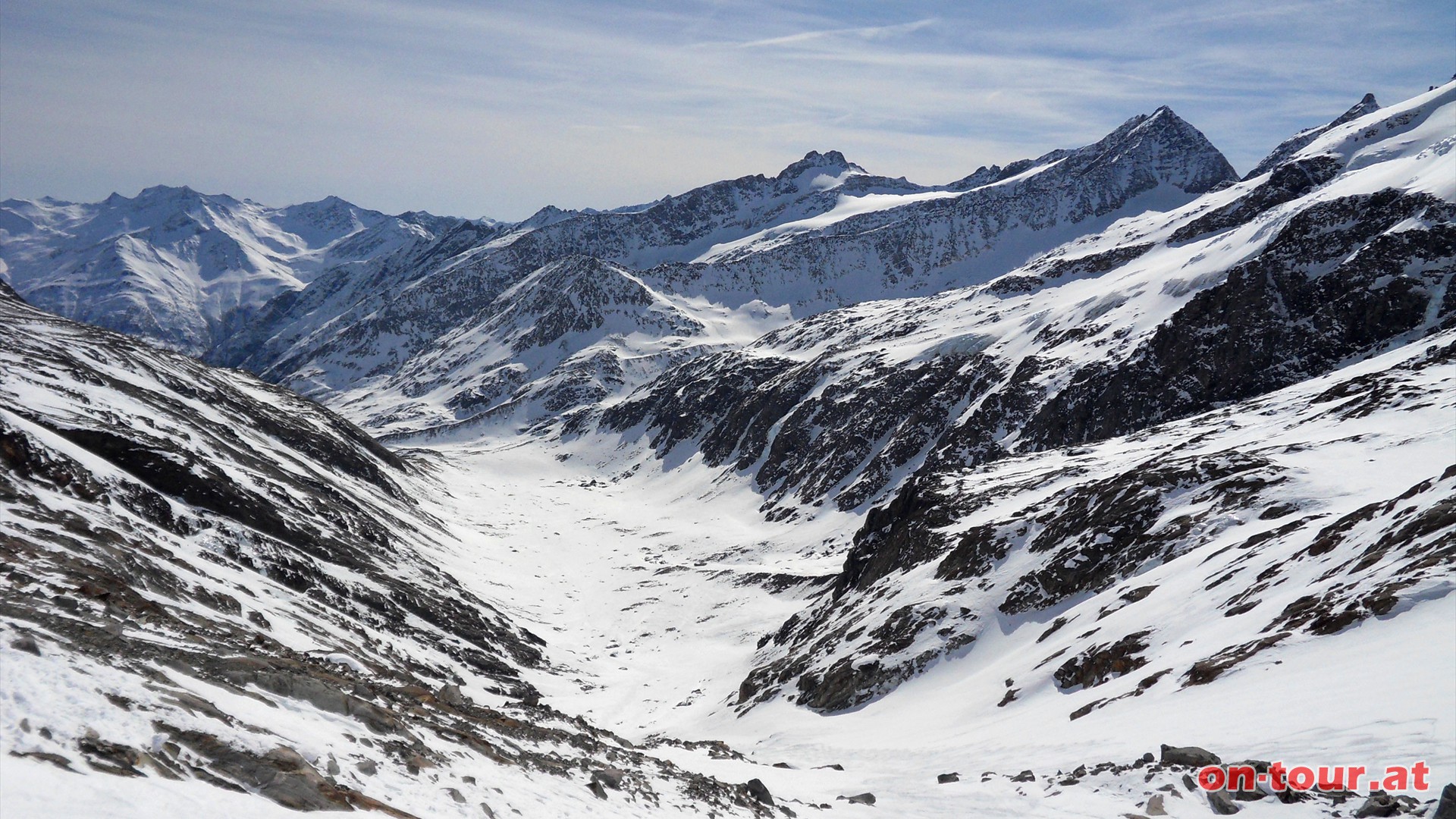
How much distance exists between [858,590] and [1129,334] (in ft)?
219

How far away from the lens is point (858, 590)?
6612cm

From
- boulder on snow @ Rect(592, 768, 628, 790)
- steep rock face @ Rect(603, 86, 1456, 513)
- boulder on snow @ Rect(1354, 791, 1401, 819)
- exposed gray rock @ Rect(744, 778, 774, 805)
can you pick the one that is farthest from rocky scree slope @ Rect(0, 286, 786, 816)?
steep rock face @ Rect(603, 86, 1456, 513)

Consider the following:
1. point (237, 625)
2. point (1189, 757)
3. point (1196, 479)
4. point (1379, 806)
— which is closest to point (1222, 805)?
point (1189, 757)

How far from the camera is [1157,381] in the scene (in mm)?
97188

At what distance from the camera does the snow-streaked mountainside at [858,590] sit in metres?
17.2

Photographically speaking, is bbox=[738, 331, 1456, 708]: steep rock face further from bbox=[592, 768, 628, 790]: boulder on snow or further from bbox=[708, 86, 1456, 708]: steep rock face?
bbox=[592, 768, 628, 790]: boulder on snow

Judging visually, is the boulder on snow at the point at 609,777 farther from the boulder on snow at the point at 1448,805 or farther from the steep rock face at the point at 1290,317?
the steep rock face at the point at 1290,317

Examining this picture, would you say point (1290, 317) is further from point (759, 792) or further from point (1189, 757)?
point (759, 792)

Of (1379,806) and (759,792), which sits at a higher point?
(1379,806)

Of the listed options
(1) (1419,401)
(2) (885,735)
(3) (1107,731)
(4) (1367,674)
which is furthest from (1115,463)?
(4) (1367,674)

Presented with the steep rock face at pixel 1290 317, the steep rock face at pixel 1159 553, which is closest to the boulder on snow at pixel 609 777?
the steep rock face at pixel 1159 553

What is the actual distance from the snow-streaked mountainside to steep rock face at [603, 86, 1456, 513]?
25.2 inches

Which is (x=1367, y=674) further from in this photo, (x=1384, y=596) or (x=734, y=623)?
(x=734, y=623)

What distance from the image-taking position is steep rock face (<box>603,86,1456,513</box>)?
87062 mm
